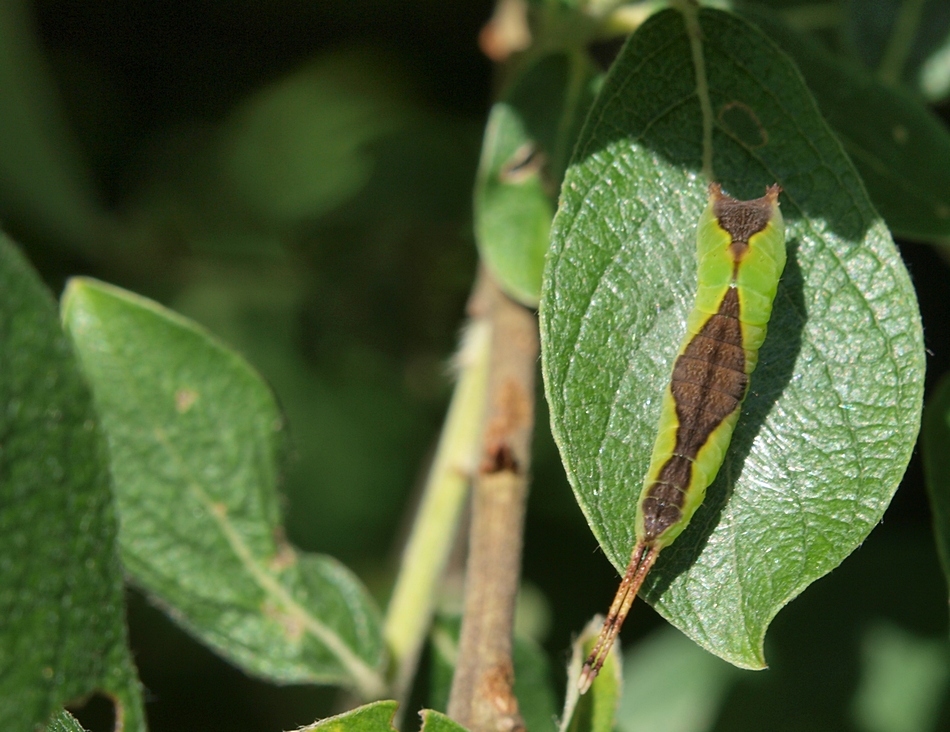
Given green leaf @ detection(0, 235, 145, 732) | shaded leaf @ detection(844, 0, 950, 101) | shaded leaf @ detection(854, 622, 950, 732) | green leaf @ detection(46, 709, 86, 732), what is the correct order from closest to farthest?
1. green leaf @ detection(0, 235, 145, 732)
2. green leaf @ detection(46, 709, 86, 732)
3. shaded leaf @ detection(844, 0, 950, 101)
4. shaded leaf @ detection(854, 622, 950, 732)

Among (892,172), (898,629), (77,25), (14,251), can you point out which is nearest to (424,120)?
(77,25)

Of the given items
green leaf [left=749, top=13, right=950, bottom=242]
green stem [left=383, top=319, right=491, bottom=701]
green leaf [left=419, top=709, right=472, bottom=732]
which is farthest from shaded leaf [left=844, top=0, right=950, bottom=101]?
green leaf [left=419, top=709, right=472, bottom=732]

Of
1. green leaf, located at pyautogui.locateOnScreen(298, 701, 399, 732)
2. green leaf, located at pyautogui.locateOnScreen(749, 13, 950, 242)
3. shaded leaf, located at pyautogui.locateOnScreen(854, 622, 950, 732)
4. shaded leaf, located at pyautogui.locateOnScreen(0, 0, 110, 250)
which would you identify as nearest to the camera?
green leaf, located at pyautogui.locateOnScreen(298, 701, 399, 732)

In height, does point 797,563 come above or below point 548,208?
below

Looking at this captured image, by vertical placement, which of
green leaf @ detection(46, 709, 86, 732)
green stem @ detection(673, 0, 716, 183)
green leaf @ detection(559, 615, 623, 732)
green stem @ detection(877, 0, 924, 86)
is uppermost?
green stem @ detection(877, 0, 924, 86)

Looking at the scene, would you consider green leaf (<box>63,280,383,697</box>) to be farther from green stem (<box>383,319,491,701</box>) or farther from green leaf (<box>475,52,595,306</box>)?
green leaf (<box>475,52,595,306</box>)

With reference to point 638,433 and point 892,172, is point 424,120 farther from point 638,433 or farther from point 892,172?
point 638,433

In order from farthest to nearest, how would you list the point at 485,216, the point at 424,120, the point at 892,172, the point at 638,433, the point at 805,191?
the point at 424,120 → the point at 485,216 → the point at 892,172 → the point at 805,191 → the point at 638,433

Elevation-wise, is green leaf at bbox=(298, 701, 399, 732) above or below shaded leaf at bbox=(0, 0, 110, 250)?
below
